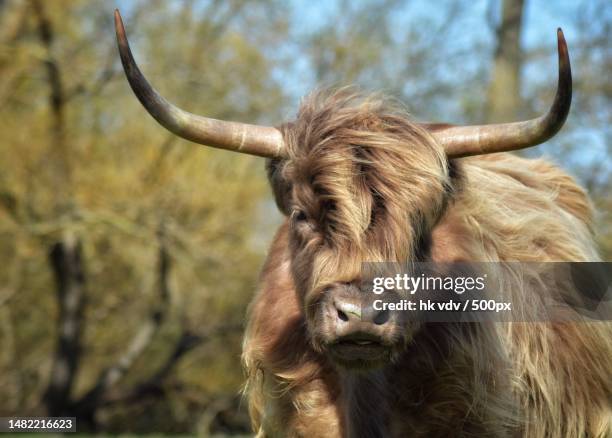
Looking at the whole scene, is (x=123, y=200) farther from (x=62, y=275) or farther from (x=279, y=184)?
(x=279, y=184)

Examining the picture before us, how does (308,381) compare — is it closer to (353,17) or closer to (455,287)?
(455,287)

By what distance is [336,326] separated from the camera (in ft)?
12.3

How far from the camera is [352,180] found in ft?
13.4

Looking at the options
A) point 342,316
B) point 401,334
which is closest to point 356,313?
point 342,316

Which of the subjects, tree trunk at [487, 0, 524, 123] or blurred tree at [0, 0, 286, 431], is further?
blurred tree at [0, 0, 286, 431]

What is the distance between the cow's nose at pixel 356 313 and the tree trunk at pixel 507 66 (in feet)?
32.3

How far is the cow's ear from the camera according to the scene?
4.50 m

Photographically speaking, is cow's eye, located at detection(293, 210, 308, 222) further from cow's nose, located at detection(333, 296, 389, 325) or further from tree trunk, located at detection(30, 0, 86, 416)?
tree trunk, located at detection(30, 0, 86, 416)

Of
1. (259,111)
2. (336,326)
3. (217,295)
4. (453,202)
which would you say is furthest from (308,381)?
(217,295)

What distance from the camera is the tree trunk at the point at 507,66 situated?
13.3 meters

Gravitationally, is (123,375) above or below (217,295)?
below

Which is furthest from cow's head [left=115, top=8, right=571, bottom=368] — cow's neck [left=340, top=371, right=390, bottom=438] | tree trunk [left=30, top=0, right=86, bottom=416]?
tree trunk [left=30, top=0, right=86, bottom=416]

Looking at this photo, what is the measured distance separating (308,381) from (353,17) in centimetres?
1554

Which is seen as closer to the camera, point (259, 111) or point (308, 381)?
point (308, 381)
